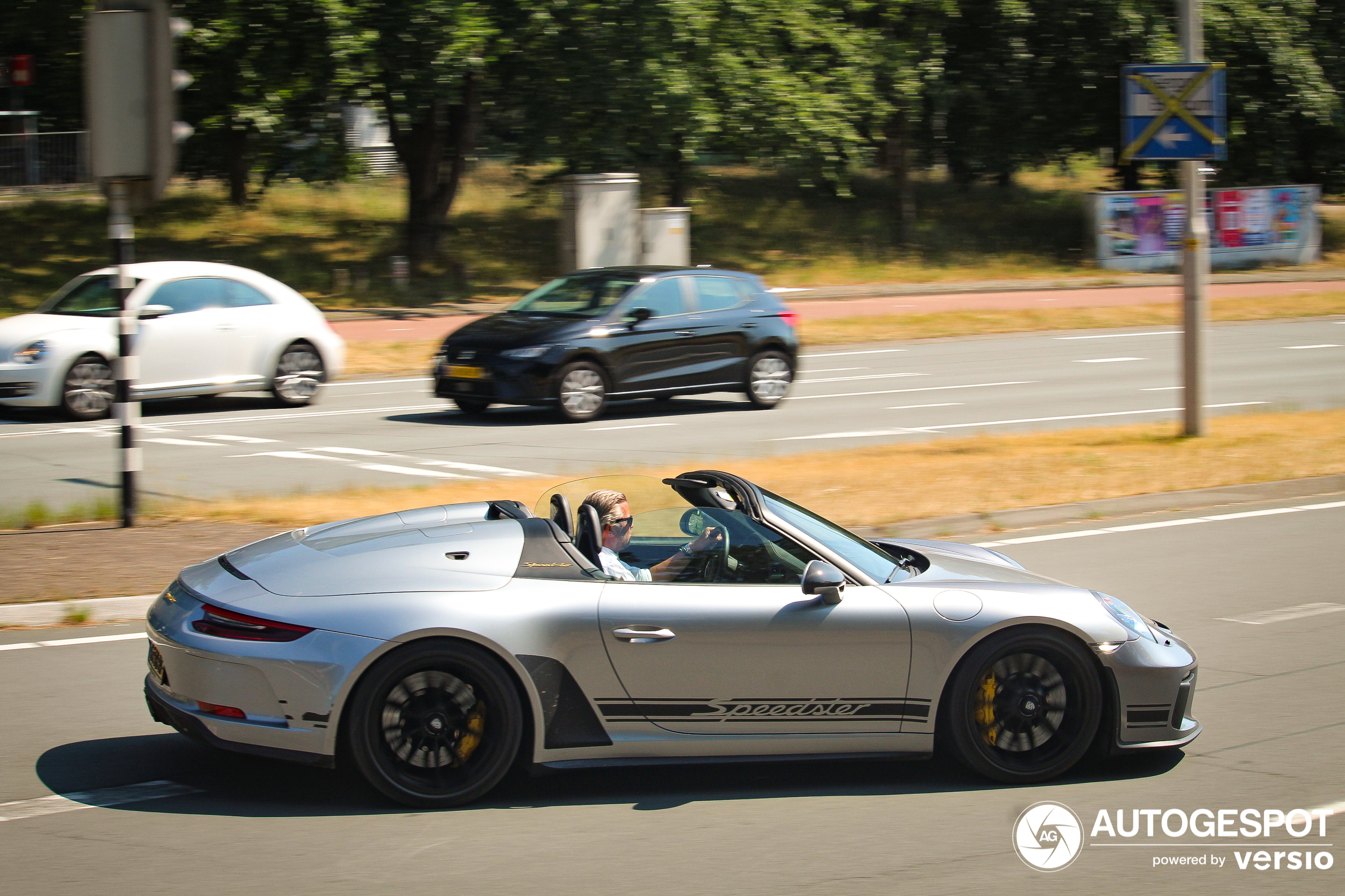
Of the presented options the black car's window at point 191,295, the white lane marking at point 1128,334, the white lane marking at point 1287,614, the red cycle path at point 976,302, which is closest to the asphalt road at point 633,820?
the white lane marking at point 1287,614

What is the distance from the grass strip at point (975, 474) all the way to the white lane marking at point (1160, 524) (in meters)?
0.56

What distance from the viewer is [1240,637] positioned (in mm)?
7652

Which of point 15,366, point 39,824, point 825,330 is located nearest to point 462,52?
point 825,330

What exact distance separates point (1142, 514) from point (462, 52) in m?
19.3

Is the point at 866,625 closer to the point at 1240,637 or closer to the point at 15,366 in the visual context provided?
the point at 1240,637

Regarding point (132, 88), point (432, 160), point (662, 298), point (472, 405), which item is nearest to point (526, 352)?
point (472, 405)

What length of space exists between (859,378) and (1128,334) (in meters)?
8.54

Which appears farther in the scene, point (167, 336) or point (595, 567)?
point (167, 336)

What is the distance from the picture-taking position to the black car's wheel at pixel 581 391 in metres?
16.5

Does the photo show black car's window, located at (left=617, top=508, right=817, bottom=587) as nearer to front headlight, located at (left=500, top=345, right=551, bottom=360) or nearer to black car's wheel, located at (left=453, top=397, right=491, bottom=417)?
front headlight, located at (left=500, top=345, right=551, bottom=360)

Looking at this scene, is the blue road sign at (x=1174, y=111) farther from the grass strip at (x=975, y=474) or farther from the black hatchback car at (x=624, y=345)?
the black hatchback car at (x=624, y=345)

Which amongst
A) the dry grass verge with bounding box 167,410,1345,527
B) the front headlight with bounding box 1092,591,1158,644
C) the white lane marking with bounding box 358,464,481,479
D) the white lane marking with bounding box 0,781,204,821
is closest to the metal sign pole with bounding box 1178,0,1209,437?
the dry grass verge with bounding box 167,410,1345,527

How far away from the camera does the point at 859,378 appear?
21391mm

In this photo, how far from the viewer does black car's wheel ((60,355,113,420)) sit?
1598 centimetres
